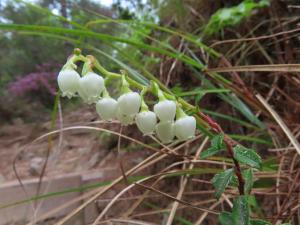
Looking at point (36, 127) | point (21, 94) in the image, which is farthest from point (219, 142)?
point (21, 94)

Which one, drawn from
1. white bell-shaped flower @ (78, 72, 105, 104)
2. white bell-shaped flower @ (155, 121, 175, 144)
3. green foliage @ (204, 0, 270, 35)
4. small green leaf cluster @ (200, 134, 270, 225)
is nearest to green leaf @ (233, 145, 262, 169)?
small green leaf cluster @ (200, 134, 270, 225)

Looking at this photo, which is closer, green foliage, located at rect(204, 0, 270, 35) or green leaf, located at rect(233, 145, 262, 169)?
green leaf, located at rect(233, 145, 262, 169)

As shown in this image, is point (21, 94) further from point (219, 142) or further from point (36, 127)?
point (219, 142)

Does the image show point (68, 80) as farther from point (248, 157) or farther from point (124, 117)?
point (248, 157)

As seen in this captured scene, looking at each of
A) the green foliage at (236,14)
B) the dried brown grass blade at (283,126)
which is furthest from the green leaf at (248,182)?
the green foliage at (236,14)

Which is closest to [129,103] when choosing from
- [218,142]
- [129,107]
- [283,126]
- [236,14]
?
[129,107]

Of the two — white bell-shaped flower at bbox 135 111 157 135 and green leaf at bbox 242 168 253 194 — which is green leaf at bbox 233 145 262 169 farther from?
white bell-shaped flower at bbox 135 111 157 135
